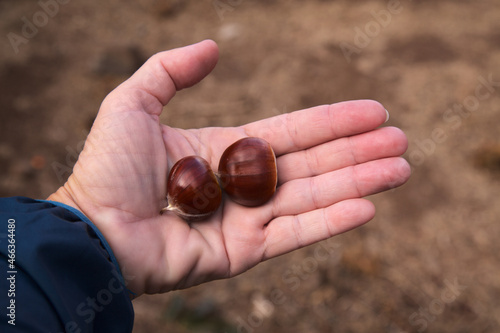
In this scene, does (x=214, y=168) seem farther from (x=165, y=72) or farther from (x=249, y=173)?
(x=165, y=72)

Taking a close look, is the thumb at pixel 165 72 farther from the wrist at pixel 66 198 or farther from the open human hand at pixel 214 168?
the wrist at pixel 66 198

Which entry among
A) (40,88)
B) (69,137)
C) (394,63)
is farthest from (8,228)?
(394,63)

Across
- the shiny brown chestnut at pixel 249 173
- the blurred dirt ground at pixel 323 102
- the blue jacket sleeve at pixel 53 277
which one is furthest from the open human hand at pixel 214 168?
the blurred dirt ground at pixel 323 102

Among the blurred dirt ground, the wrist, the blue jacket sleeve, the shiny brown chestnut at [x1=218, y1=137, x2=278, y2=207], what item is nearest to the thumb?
the shiny brown chestnut at [x1=218, y1=137, x2=278, y2=207]

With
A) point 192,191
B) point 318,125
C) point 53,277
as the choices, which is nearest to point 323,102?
point 318,125

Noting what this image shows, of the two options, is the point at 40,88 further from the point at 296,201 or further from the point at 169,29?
the point at 296,201

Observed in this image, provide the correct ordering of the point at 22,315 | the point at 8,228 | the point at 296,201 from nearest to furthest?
1. the point at 22,315
2. the point at 8,228
3. the point at 296,201

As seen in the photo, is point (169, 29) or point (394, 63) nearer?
point (394, 63)

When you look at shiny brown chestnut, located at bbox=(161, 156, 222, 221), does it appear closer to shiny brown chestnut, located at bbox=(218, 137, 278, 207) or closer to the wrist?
shiny brown chestnut, located at bbox=(218, 137, 278, 207)
